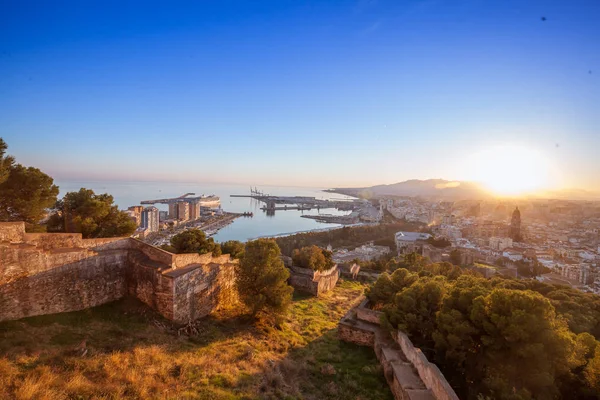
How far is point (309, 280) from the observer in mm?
15922

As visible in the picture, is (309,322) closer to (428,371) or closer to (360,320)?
(360,320)

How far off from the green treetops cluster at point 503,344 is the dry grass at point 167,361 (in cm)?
187

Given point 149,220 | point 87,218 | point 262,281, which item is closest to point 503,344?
point 262,281

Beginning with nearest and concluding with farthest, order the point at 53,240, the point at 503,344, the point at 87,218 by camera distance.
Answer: the point at 503,344 → the point at 53,240 → the point at 87,218

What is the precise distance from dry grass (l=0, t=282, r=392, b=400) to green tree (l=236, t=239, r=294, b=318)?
2.30 ft

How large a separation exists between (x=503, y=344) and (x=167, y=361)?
23.8 ft

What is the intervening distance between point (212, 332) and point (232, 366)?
2088mm

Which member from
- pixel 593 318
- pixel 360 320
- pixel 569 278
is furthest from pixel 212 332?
pixel 569 278

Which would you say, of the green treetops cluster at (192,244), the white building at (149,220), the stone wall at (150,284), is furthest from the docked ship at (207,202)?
the stone wall at (150,284)

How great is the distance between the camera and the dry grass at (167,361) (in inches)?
181

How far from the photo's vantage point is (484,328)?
6.39 metres

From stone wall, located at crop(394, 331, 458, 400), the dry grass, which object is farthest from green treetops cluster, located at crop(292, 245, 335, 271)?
stone wall, located at crop(394, 331, 458, 400)

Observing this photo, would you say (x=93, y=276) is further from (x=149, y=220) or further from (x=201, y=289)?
(x=149, y=220)

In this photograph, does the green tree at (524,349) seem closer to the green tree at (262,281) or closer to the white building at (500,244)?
the green tree at (262,281)
